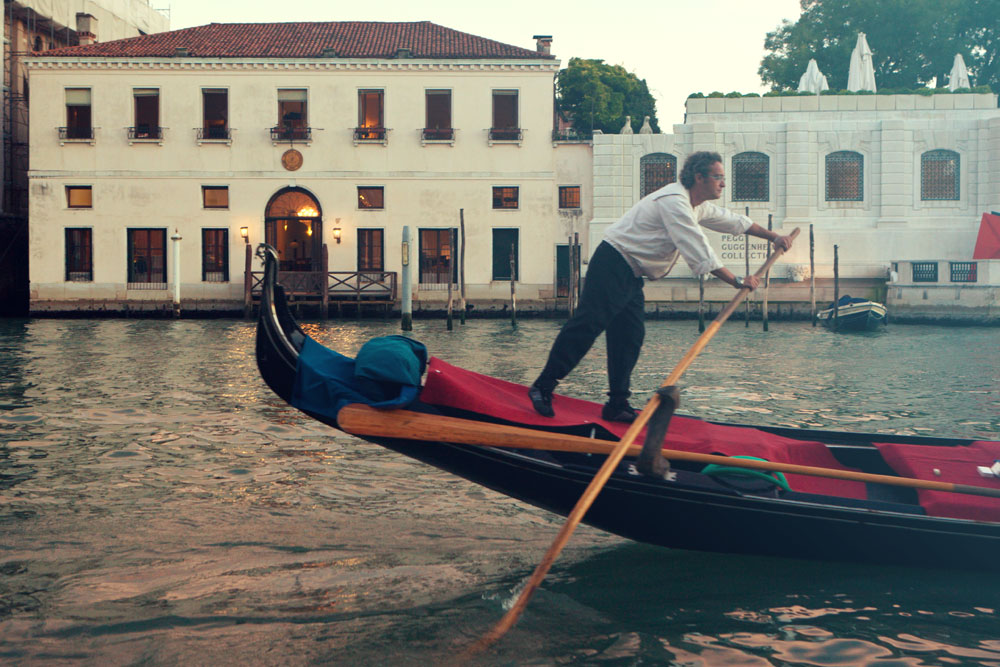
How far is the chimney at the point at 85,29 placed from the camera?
27344mm

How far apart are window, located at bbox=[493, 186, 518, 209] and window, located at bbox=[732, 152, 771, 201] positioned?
17.1ft

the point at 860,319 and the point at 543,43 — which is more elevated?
the point at 543,43

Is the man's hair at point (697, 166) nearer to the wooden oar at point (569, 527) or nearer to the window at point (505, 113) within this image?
the wooden oar at point (569, 527)

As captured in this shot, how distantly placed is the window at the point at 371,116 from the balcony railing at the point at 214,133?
9.80ft

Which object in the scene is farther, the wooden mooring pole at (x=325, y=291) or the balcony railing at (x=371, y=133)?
the balcony railing at (x=371, y=133)

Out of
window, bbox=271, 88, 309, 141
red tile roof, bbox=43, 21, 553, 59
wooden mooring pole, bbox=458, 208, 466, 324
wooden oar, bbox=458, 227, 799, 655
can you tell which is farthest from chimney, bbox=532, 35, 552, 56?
wooden oar, bbox=458, 227, 799, 655

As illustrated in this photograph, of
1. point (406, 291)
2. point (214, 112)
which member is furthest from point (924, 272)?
point (214, 112)

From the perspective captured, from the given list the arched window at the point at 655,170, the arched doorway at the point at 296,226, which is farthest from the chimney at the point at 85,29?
the arched window at the point at 655,170

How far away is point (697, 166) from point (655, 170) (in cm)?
2098

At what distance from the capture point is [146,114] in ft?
81.3

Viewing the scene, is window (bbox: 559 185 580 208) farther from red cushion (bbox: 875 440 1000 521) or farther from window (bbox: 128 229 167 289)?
red cushion (bbox: 875 440 1000 521)

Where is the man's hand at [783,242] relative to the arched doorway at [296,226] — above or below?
below

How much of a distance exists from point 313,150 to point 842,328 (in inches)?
493

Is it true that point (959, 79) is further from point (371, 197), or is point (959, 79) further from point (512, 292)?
point (371, 197)
